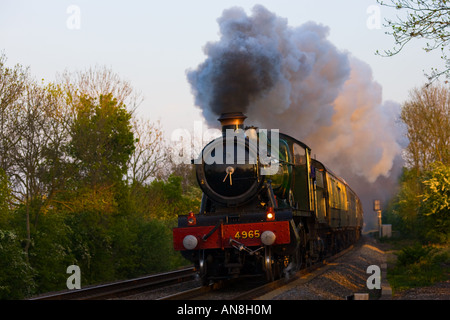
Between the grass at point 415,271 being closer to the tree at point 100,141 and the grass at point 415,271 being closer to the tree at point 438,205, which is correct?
the tree at point 438,205

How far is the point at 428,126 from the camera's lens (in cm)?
3838

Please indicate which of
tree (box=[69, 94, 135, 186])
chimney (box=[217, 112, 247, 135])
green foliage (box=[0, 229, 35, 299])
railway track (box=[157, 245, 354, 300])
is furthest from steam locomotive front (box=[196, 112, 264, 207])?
tree (box=[69, 94, 135, 186])

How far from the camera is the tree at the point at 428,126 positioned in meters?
37.4

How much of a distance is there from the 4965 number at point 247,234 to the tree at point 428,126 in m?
26.5

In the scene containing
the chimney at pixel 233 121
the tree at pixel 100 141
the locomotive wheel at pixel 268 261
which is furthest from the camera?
the tree at pixel 100 141

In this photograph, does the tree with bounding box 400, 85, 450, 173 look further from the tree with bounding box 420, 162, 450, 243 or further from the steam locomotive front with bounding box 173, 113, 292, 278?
the steam locomotive front with bounding box 173, 113, 292, 278

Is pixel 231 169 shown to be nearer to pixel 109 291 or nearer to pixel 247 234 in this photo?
pixel 247 234

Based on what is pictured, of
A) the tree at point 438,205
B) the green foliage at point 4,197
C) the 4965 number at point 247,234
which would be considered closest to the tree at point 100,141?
the green foliage at point 4,197

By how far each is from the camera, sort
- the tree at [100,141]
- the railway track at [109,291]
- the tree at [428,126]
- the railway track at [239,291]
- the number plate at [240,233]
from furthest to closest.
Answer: the tree at [428,126]
the tree at [100,141]
the railway track at [109,291]
the number plate at [240,233]
the railway track at [239,291]

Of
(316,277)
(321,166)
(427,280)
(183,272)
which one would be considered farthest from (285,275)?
(183,272)

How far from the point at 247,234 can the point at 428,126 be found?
2896 centimetres
